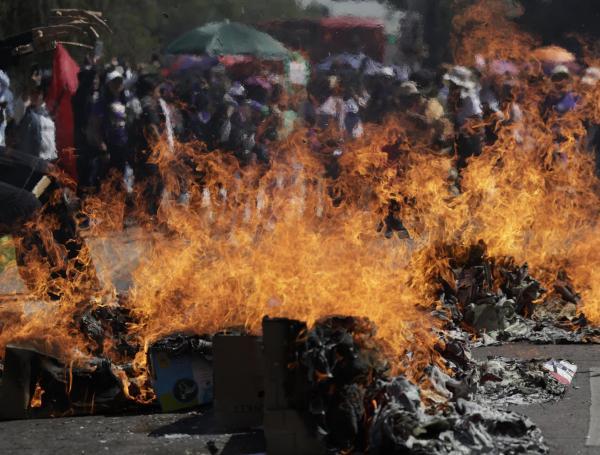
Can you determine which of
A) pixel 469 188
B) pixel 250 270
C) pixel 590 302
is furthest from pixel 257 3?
pixel 250 270

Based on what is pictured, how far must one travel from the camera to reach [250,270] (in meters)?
8.16

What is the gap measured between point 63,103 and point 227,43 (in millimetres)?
4839

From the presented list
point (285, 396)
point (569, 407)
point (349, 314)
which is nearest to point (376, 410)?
point (285, 396)

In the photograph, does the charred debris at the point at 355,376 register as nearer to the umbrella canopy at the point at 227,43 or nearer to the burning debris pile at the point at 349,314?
the burning debris pile at the point at 349,314

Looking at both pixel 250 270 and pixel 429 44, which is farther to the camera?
pixel 429 44

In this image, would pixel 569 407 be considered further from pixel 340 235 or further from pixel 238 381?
pixel 340 235

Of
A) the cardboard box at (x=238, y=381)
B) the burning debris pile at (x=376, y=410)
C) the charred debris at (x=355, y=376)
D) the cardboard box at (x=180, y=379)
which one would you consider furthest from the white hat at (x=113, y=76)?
the burning debris pile at (x=376, y=410)

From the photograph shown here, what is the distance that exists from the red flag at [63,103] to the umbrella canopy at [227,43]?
3953mm

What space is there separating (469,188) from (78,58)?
13.3m

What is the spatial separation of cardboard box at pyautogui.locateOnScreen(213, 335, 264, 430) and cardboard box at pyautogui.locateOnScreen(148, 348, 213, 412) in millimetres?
440

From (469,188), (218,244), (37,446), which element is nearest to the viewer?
(37,446)

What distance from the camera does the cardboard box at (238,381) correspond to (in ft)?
24.5

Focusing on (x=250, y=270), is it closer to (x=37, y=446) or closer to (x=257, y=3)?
(x=37, y=446)

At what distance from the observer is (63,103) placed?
18922 mm
